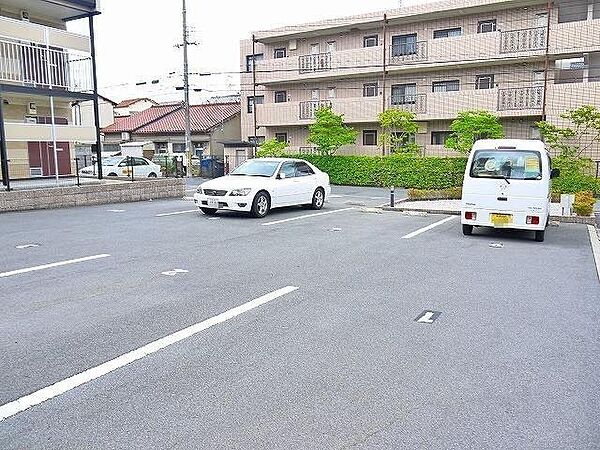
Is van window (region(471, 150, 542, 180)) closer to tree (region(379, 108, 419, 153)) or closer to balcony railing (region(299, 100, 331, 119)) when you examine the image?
tree (region(379, 108, 419, 153))

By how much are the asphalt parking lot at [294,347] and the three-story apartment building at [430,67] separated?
17.2 m

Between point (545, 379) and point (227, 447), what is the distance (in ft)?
7.63

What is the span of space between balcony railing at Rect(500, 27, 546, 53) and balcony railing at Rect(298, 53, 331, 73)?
366 inches

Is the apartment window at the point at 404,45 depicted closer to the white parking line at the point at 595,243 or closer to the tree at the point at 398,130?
the tree at the point at 398,130

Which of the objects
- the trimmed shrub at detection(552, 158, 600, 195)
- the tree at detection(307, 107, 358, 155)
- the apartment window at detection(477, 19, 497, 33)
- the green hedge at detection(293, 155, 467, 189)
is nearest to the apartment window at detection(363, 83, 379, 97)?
the tree at detection(307, 107, 358, 155)

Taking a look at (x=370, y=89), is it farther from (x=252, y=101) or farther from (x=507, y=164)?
(x=507, y=164)

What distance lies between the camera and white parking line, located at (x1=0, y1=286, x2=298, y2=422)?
3171 mm

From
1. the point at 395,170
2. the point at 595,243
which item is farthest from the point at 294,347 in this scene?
the point at 395,170

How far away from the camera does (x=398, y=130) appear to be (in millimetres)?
26625

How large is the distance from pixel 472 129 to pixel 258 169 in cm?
1296

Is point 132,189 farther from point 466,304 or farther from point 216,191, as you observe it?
point 466,304

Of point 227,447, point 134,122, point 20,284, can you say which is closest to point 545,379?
point 227,447

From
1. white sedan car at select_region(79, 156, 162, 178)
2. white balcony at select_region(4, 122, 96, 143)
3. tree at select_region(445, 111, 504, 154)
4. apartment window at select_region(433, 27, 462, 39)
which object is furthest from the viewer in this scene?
white sedan car at select_region(79, 156, 162, 178)

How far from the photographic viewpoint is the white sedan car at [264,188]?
472 inches
